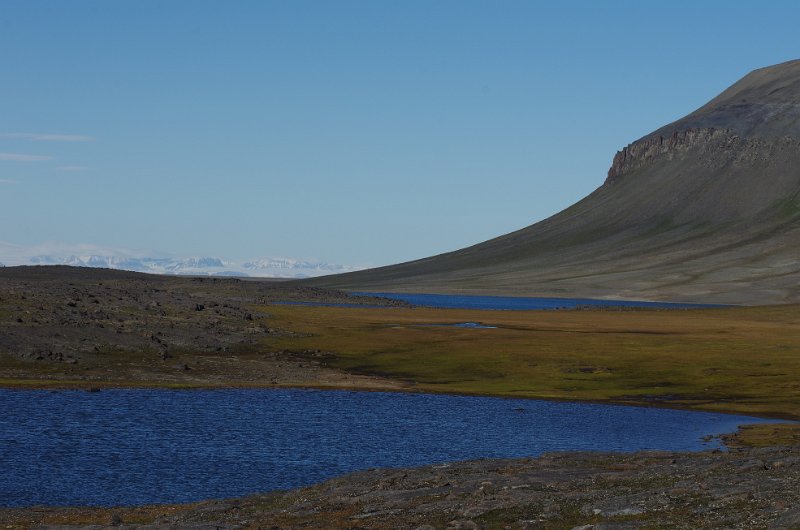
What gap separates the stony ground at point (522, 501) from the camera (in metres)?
32.7

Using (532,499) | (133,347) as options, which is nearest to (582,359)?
(133,347)

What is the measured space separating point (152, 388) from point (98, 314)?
35.8 m

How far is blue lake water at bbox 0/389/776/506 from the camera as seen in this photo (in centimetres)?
4744

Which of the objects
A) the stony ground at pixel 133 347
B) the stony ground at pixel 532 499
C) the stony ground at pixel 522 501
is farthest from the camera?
the stony ground at pixel 133 347

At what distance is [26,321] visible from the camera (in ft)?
324

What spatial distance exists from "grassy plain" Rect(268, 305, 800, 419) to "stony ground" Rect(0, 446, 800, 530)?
1344 inches

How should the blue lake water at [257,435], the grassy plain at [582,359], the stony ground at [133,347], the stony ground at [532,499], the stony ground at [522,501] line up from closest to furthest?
the stony ground at [522,501]
the stony ground at [532,499]
the blue lake water at [257,435]
the grassy plain at [582,359]
the stony ground at [133,347]

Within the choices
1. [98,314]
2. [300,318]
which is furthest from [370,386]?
[300,318]

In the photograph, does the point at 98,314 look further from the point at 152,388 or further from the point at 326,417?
the point at 326,417

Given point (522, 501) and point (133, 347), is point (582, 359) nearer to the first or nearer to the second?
point (133, 347)

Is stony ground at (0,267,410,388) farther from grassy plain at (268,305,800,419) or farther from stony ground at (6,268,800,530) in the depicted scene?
stony ground at (6,268,800,530)

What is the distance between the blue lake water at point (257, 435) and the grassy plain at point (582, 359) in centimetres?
780

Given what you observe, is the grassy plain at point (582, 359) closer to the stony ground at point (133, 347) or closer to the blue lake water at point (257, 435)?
the stony ground at point (133, 347)

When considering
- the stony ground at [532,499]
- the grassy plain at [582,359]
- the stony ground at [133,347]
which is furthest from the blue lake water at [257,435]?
the stony ground at [133,347]
